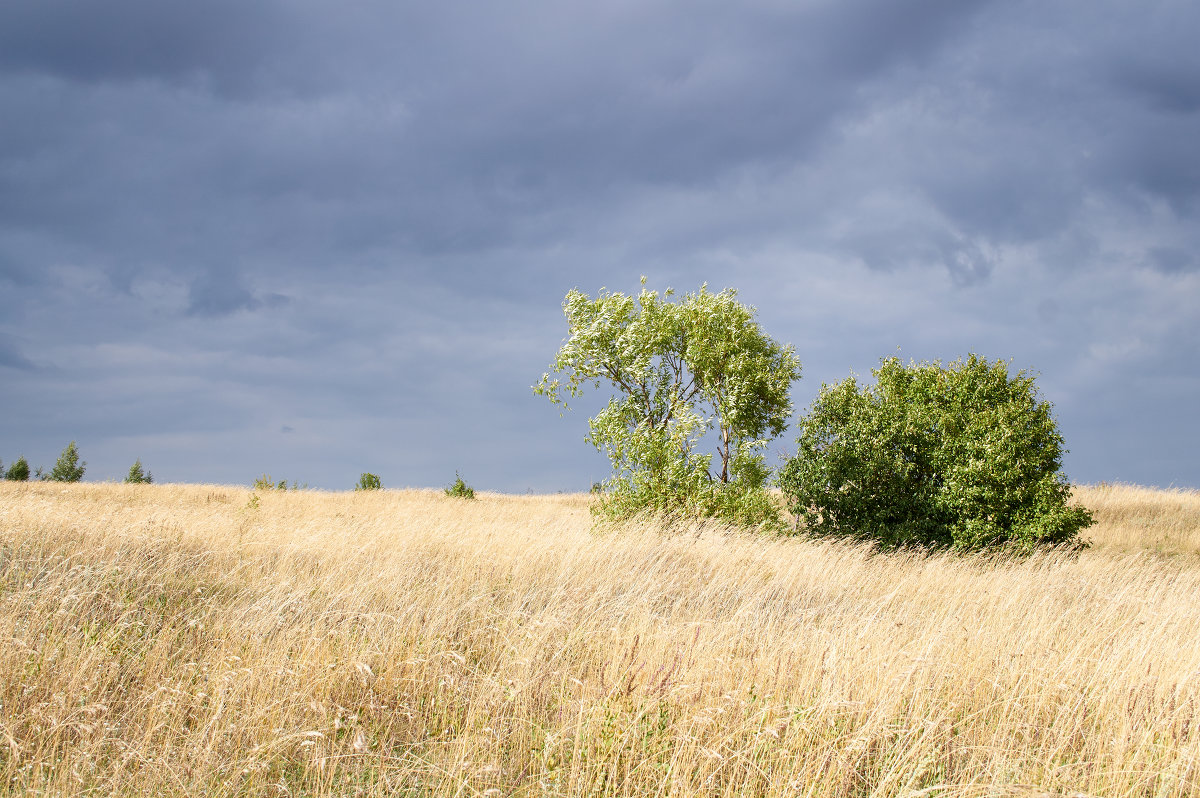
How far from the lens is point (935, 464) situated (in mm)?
17156

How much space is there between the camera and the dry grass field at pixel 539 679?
4559 mm

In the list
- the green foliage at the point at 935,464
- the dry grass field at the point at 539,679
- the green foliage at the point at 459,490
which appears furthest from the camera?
the green foliage at the point at 459,490

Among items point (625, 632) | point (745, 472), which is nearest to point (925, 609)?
point (625, 632)

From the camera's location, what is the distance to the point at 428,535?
13172 millimetres

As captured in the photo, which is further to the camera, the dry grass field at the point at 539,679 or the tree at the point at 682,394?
the tree at the point at 682,394

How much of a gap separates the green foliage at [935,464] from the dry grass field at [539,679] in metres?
5.66

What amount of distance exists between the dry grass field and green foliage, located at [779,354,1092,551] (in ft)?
18.6

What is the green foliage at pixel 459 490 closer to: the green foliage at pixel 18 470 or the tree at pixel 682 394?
the tree at pixel 682 394

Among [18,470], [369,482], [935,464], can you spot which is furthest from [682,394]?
[18,470]

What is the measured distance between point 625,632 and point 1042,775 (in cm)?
397

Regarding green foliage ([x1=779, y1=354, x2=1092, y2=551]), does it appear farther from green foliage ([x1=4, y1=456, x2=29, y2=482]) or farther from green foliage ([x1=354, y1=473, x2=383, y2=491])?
green foliage ([x1=4, y1=456, x2=29, y2=482])

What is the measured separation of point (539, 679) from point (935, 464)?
14553 millimetres

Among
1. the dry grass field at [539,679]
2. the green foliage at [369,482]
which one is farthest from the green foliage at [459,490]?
the dry grass field at [539,679]

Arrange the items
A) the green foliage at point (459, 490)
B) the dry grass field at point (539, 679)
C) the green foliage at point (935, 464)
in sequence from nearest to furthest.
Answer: the dry grass field at point (539, 679) → the green foliage at point (935, 464) → the green foliage at point (459, 490)
